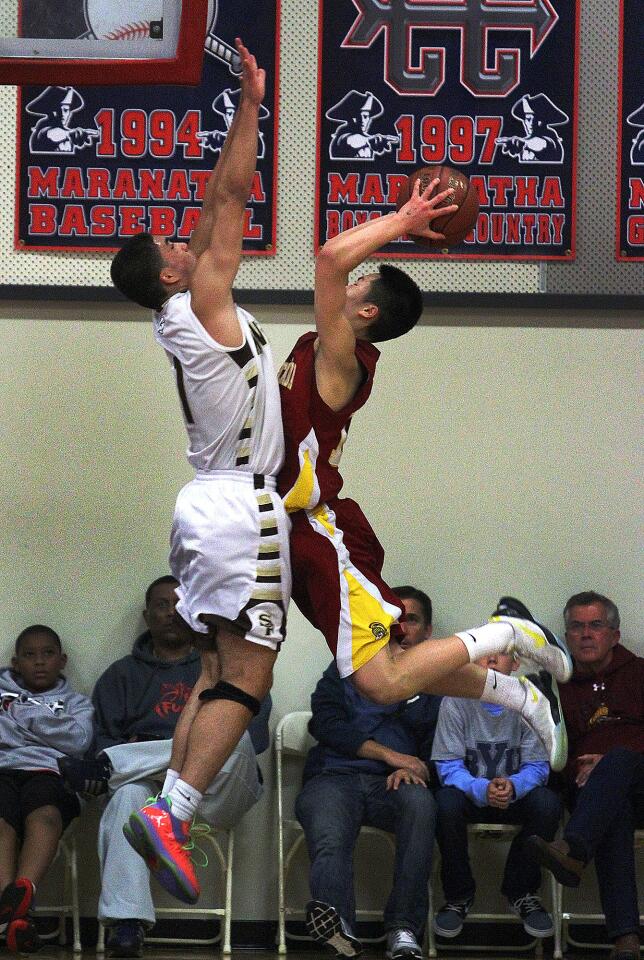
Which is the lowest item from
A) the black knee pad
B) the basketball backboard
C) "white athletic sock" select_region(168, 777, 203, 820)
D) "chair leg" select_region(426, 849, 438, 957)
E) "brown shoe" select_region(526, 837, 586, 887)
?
"chair leg" select_region(426, 849, 438, 957)

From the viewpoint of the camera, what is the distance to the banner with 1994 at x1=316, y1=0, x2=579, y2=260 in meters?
7.96

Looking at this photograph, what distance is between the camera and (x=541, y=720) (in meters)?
5.62

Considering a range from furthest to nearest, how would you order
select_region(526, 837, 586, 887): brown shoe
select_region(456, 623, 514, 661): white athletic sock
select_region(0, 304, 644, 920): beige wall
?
select_region(0, 304, 644, 920): beige wall, select_region(526, 837, 586, 887): brown shoe, select_region(456, 623, 514, 661): white athletic sock

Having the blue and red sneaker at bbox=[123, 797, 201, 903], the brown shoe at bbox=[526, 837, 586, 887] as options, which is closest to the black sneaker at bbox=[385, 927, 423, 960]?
the brown shoe at bbox=[526, 837, 586, 887]

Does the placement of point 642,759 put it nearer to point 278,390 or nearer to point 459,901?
point 459,901

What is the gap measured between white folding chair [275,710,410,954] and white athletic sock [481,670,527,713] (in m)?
1.83

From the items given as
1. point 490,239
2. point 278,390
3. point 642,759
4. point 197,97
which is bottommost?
point 642,759

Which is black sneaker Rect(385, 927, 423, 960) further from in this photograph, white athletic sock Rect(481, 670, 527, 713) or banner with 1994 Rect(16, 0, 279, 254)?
banner with 1994 Rect(16, 0, 279, 254)

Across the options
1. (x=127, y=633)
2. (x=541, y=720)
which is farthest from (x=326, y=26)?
(x=541, y=720)

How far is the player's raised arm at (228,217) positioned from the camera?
488 centimetres

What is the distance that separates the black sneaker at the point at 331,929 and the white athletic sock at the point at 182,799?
67.8 inches

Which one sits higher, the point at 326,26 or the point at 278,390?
the point at 326,26

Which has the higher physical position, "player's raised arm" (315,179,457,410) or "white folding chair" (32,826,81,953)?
"player's raised arm" (315,179,457,410)

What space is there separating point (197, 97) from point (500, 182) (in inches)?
69.4
